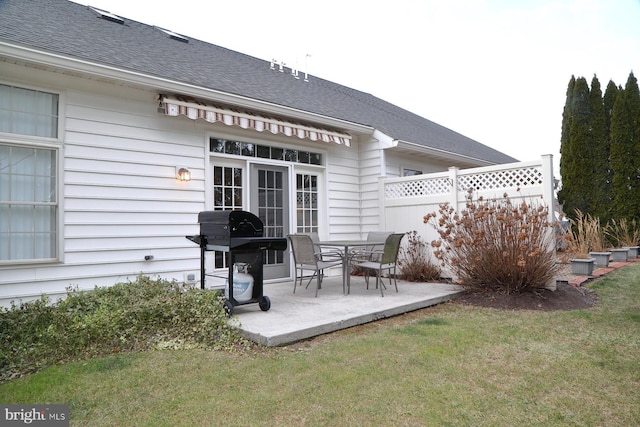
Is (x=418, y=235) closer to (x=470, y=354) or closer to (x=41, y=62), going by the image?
(x=470, y=354)

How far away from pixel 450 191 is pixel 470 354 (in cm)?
410

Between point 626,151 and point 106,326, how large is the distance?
1433 cm

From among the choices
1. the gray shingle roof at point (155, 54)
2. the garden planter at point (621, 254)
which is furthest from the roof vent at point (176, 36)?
the garden planter at point (621, 254)

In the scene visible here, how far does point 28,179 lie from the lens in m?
4.50

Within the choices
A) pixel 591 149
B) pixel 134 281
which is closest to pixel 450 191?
pixel 134 281

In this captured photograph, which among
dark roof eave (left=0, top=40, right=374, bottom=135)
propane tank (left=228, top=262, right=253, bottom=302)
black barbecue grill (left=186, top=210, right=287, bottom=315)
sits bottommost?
propane tank (left=228, top=262, right=253, bottom=302)

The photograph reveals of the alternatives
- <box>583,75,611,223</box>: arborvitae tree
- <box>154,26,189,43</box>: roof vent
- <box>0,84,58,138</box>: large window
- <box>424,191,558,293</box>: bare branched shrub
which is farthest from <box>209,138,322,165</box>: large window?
<box>583,75,611,223</box>: arborvitae tree

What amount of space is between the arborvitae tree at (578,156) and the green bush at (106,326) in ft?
40.9

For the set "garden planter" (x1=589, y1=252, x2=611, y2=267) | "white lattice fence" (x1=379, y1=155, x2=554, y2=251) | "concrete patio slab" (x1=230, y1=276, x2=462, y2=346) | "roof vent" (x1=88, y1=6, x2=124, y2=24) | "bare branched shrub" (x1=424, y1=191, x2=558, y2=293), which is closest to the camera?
"concrete patio slab" (x1=230, y1=276, x2=462, y2=346)

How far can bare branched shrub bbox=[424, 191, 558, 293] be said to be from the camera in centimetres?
543

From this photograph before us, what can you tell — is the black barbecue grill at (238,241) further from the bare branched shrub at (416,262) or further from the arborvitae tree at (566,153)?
the arborvitae tree at (566,153)

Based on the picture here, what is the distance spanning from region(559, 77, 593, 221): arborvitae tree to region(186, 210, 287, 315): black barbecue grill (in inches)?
460

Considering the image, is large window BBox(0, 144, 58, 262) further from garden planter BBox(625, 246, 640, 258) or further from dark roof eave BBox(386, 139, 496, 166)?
garden planter BBox(625, 246, 640, 258)

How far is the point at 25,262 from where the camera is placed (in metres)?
4.37
